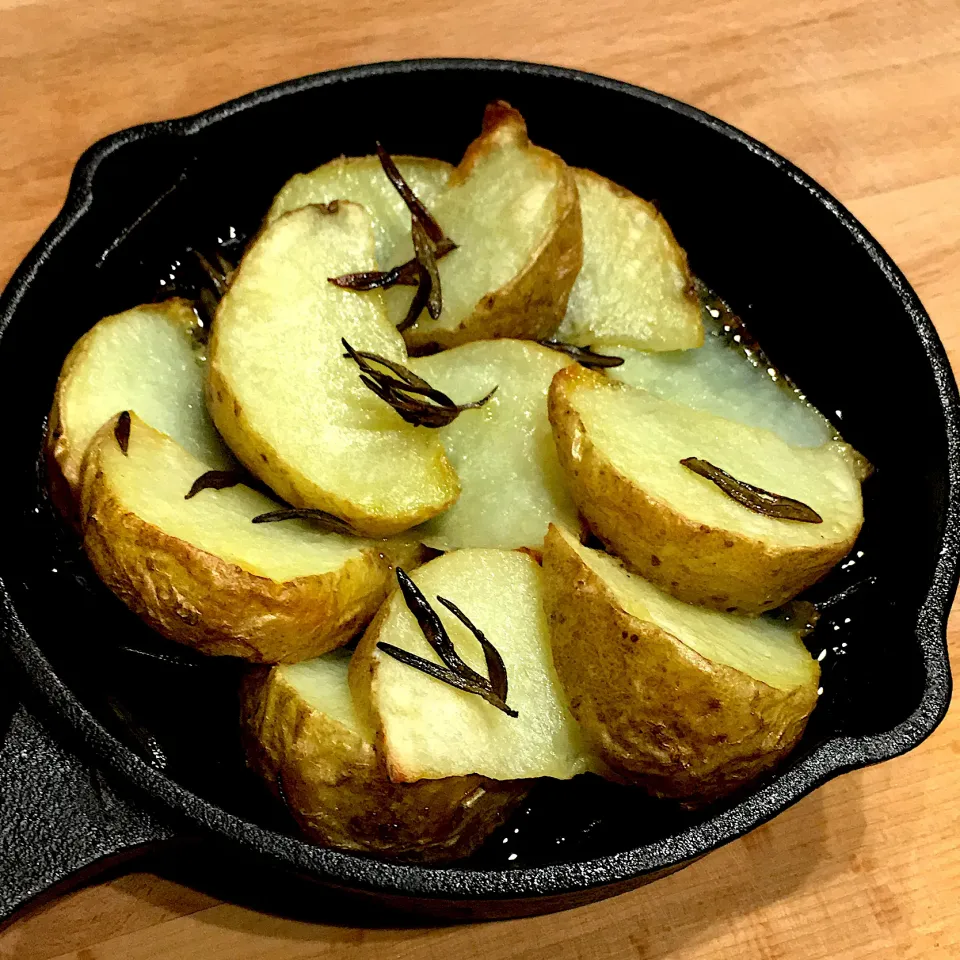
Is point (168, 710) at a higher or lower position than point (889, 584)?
lower

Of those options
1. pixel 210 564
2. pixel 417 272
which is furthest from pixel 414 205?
pixel 210 564

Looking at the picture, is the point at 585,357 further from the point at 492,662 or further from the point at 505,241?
the point at 492,662

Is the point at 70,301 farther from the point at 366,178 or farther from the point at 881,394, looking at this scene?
the point at 881,394

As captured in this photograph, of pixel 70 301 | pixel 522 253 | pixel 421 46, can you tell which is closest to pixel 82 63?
pixel 421 46

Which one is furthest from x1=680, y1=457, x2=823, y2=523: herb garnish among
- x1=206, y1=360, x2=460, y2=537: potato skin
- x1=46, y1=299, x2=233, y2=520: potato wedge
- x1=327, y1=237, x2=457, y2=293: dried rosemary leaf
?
x1=46, y1=299, x2=233, y2=520: potato wedge

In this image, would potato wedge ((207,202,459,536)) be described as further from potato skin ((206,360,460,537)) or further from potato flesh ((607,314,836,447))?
potato flesh ((607,314,836,447))

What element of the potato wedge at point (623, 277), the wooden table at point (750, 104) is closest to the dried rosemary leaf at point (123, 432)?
the potato wedge at point (623, 277)
